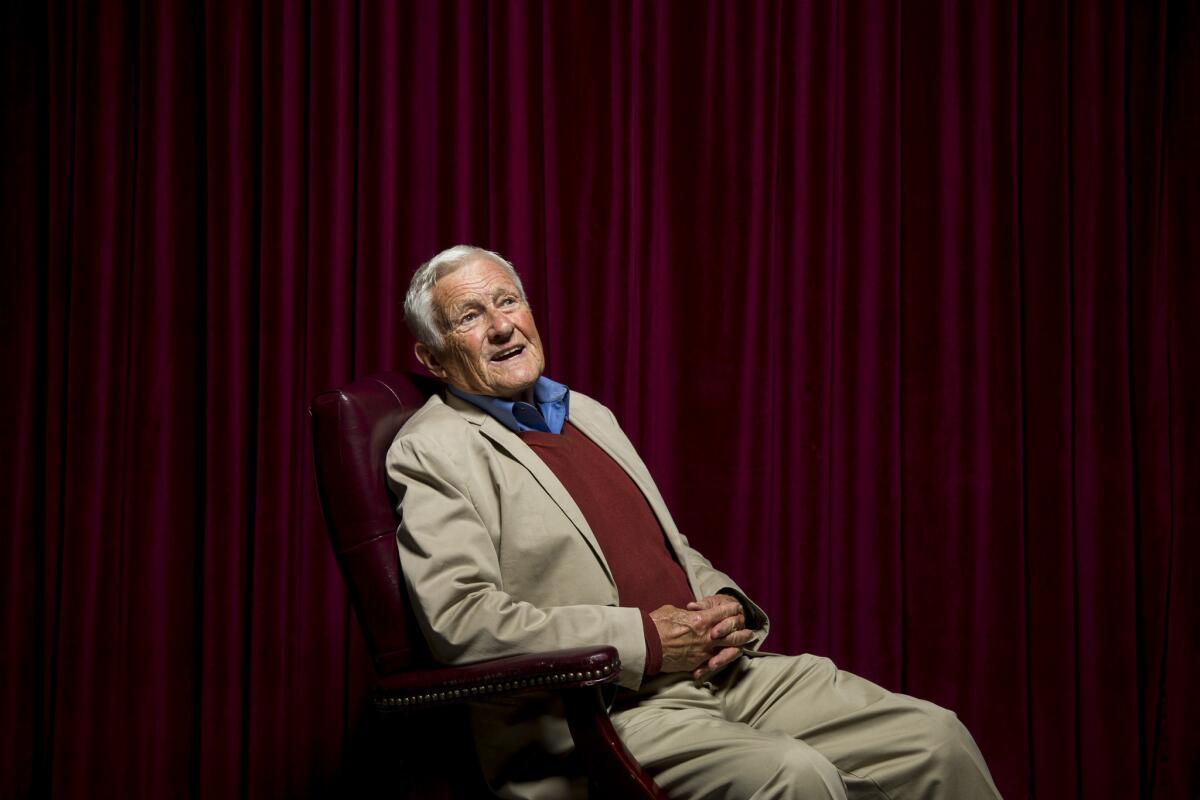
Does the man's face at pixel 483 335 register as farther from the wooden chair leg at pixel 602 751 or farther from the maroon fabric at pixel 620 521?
the wooden chair leg at pixel 602 751

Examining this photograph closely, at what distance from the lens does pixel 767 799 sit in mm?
1363

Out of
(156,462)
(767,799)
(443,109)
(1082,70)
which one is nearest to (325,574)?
(156,462)

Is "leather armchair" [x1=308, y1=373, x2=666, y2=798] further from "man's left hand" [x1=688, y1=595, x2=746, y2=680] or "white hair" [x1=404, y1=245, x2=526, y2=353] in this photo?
"man's left hand" [x1=688, y1=595, x2=746, y2=680]

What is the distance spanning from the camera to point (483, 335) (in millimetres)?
1864

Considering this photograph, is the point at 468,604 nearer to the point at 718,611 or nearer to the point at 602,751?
the point at 602,751

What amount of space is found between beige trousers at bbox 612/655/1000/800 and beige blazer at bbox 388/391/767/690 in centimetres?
10

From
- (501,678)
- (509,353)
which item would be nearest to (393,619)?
(501,678)

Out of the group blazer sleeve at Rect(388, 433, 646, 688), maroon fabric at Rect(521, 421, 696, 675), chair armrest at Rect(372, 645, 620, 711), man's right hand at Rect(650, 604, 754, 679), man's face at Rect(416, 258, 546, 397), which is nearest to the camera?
chair armrest at Rect(372, 645, 620, 711)

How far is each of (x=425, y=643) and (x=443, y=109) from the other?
1463 millimetres

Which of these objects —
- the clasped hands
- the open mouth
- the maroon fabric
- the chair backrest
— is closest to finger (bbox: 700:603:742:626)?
the clasped hands

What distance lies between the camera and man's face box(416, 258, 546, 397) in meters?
1.86

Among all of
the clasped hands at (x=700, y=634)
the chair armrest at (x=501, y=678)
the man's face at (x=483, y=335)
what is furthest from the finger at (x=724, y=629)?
the man's face at (x=483, y=335)

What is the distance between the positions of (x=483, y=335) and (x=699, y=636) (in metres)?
0.70

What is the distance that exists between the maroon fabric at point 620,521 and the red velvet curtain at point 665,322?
22.5 inches
